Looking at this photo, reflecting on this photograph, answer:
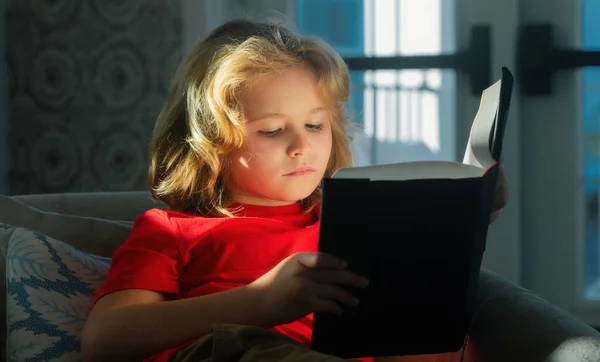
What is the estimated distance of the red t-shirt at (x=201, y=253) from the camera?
3.89ft

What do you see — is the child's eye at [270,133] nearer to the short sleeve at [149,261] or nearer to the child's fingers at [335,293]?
the short sleeve at [149,261]

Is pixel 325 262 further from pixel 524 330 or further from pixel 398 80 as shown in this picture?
pixel 398 80

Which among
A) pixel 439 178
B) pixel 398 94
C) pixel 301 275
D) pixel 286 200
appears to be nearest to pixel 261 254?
pixel 286 200

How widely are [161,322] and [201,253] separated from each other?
0.17 meters

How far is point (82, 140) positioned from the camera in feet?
8.11

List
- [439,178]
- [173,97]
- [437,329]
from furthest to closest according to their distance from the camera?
[173,97]
[437,329]
[439,178]

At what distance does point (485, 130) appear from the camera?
104cm

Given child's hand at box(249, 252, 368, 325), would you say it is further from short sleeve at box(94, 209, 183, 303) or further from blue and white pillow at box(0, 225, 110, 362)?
blue and white pillow at box(0, 225, 110, 362)

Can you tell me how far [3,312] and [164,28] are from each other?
3.87 ft

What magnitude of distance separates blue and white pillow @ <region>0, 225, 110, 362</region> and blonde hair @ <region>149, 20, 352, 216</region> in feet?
0.57

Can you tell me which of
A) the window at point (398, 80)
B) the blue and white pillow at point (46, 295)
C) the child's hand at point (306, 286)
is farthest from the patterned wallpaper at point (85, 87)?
the child's hand at point (306, 286)

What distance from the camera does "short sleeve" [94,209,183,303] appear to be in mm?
1172

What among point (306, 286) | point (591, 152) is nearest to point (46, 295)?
point (306, 286)

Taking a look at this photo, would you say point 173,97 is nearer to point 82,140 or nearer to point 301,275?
point 301,275
